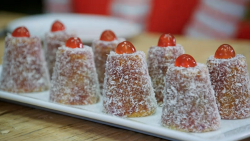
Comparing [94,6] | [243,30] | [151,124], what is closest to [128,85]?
[151,124]

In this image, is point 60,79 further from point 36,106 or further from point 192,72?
point 192,72

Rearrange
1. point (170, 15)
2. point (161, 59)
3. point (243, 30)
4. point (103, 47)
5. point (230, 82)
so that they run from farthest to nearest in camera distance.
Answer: point (170, 15) < point (243, 30) < point (103, 47) < point (161, 59) < point (230, 82)

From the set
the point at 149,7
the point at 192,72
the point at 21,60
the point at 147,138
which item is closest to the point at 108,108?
the point at 147,138

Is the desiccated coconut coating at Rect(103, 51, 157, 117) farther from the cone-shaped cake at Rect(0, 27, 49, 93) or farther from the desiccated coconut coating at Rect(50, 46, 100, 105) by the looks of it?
the cone-shaped cake at Rect(0, 27, 49, 93)

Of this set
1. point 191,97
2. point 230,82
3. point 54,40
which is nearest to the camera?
point 191,97

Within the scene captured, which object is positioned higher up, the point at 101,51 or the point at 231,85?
the point at 101,51

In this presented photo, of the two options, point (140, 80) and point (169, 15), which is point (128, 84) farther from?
point (169, 15)

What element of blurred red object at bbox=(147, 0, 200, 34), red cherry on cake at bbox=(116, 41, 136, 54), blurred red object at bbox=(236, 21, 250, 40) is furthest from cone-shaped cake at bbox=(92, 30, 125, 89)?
blurred red object at bbox=(147, 0, 200, 34)

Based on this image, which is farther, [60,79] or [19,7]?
[19,7]
